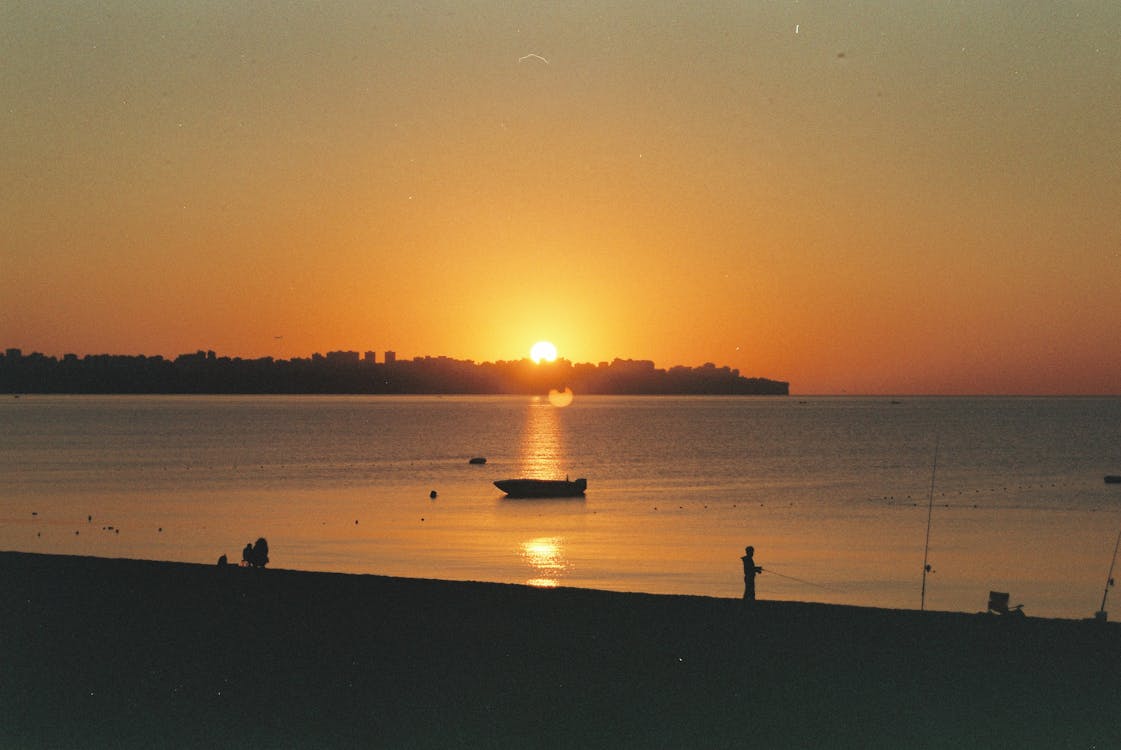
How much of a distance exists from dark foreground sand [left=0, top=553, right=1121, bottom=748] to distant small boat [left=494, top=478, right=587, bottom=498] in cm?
6818

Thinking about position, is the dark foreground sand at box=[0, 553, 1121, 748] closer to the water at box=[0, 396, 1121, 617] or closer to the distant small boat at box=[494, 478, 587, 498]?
the water at box=[0, 396, 1121, 617]

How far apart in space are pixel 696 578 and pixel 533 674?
32.6 m

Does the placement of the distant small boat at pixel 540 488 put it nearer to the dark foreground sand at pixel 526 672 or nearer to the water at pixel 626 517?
the water at pixel 626 517

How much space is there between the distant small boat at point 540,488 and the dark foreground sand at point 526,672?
68.2 meters

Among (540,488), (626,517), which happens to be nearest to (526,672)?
(626,517)

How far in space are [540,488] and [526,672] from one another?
2930 inches

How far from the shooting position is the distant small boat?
292 feet

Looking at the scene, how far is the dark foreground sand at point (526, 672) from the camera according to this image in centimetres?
1250

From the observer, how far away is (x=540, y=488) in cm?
8931

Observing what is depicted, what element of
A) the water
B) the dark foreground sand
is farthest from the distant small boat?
the dark foreground sand

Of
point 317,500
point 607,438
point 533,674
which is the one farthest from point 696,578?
point 607,438

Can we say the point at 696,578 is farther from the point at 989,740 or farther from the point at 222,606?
the point at 989,740

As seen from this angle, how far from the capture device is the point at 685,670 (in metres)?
15.2

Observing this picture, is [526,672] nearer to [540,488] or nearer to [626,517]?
[626,517]
